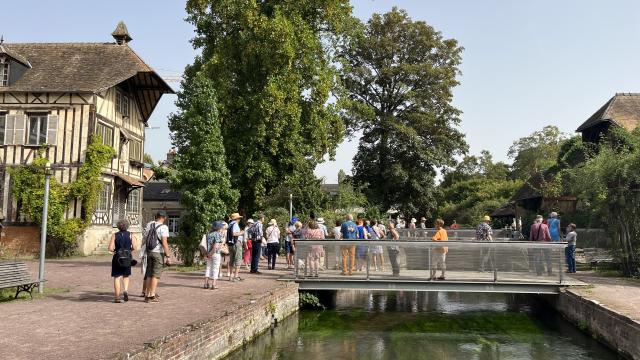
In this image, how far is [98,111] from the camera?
24734mm

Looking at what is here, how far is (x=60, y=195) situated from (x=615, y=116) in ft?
100

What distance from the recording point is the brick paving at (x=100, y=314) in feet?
22.2

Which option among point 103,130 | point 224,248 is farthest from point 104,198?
point 224,248

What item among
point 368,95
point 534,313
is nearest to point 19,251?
point 534,313

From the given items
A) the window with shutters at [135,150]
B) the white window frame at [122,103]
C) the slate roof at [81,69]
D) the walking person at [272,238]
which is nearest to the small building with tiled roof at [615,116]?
the walking person at [272,238]

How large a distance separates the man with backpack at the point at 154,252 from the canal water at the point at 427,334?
223cm

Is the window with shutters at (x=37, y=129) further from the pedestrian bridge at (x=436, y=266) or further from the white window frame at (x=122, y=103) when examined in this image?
the pedestrian bridge at (x=436, y=266)

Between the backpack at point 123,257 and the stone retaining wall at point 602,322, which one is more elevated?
the backpack at point 123,257

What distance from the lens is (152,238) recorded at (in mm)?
10383

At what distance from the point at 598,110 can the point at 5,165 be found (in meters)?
35.5

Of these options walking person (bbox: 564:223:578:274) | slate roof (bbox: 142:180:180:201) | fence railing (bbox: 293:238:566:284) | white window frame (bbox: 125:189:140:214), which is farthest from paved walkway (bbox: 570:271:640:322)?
slate roof (bbox: 142:180:180:201)

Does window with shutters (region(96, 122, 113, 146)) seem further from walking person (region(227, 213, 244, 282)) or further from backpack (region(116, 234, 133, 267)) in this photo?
backpack (region(116, 234, 133, 267))

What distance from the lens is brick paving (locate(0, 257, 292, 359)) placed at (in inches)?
266

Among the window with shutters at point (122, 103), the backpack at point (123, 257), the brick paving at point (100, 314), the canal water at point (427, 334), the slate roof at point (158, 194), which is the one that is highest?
the window with shutters at point (122, 103)
